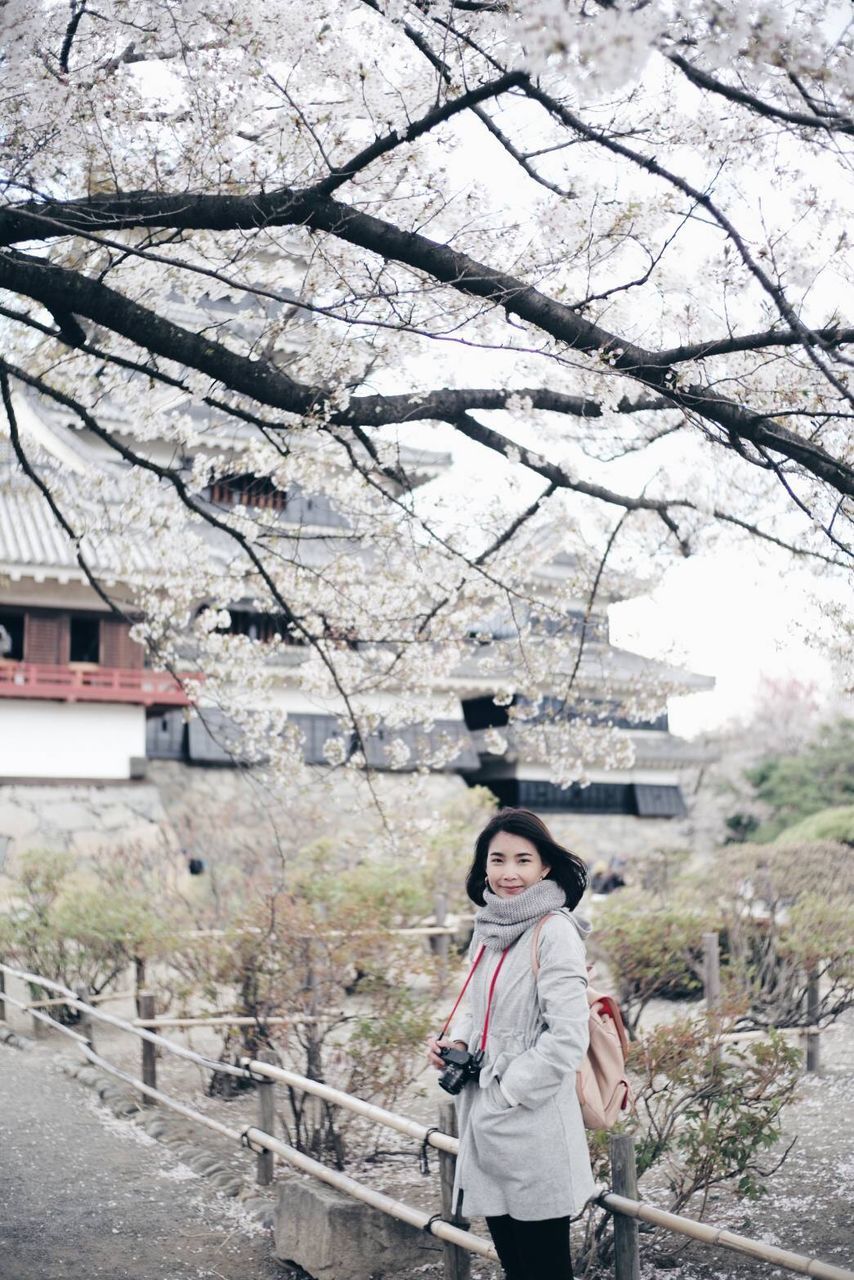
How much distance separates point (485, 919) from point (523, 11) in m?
2.67

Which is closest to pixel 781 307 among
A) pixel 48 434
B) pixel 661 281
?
pixel 661 281

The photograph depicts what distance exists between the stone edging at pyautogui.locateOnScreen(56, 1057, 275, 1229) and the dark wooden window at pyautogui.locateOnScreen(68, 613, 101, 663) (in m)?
10.7

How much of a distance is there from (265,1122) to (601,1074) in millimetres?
2860

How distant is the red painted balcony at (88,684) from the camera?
16766 mm

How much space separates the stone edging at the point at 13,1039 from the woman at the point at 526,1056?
21.1 feet

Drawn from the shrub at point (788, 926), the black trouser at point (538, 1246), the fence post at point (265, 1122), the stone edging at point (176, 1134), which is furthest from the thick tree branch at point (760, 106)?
the shrub at point (788, 926)

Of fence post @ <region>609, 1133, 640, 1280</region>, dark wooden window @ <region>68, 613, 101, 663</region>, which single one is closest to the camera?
fence post @ <region>609, 1133, 640, 1280</region>

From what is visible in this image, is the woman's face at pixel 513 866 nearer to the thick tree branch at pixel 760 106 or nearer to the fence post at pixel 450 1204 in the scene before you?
the fence post at pixel 450 1204

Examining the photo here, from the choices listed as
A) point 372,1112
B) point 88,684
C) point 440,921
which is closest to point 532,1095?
point 372,1112

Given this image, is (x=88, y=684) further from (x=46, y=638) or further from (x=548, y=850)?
(x=548, y=850)

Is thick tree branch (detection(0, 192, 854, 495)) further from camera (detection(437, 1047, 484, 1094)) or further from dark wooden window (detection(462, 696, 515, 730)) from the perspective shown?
dark wooden window (detection(462, 696, 515, 730))

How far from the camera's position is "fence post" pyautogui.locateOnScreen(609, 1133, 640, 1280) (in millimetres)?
3543

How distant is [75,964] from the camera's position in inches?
360

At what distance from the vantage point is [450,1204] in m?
4.15
